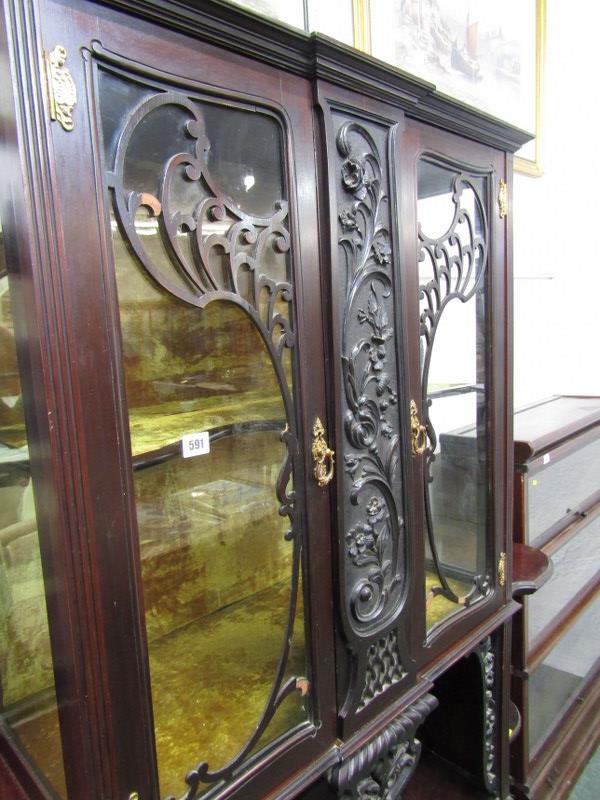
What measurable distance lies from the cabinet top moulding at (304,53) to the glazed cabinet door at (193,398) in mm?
13

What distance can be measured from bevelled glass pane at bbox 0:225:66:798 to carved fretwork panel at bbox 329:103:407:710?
0.40 m

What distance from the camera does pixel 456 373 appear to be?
1.04 m

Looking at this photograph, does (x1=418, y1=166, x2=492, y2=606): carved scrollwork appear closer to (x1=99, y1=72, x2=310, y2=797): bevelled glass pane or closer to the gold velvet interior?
the gold velvet interior

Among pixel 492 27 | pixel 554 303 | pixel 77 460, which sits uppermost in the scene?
pixel 492 27

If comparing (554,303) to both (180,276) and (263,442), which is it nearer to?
(263,442)

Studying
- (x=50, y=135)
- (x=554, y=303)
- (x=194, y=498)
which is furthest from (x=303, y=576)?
(x=554, y=303)

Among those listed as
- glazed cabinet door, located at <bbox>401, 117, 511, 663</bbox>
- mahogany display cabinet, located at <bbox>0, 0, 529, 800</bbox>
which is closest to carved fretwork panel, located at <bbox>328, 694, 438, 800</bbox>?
mahogany display cabinet, located at <bbox>0, 0, 529, 800</bbox>

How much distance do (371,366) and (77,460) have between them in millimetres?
442

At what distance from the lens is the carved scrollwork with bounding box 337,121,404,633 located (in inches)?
30.0

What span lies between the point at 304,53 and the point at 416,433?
0.57m

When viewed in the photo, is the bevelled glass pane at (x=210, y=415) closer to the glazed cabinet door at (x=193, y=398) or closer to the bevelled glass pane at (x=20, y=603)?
the glazed cabinet door at (x=193, y=398)

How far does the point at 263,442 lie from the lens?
0.76m

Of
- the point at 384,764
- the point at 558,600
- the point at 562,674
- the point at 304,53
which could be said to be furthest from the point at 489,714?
the point at 304,53

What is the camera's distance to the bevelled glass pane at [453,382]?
924mm
